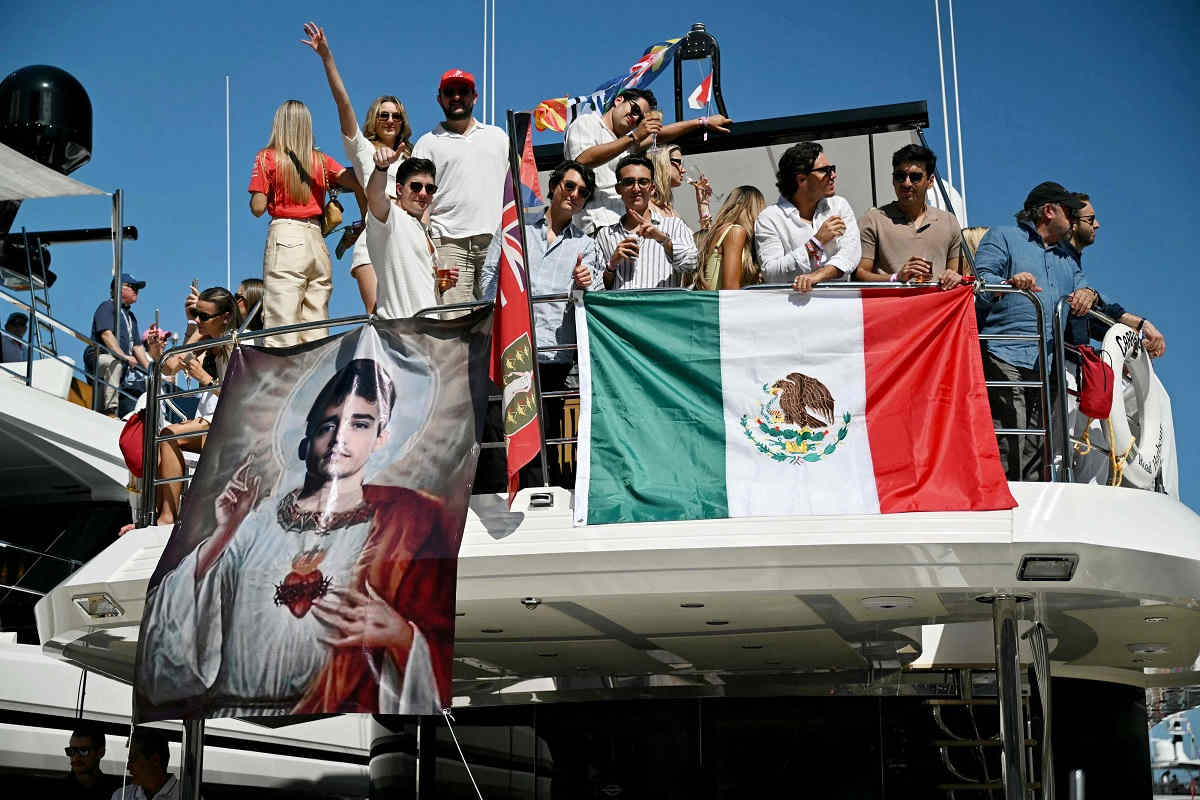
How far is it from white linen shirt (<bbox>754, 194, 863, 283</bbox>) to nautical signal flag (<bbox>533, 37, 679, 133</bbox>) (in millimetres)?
3243

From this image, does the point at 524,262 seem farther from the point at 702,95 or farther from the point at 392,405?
the point at 702,95

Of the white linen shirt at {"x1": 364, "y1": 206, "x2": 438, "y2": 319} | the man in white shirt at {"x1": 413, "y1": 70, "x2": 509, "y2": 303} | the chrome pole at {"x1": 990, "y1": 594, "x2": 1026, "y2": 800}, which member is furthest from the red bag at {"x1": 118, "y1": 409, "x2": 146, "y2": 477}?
the chrome pole at {"x1": 990, "y1": 594, "x2": 1026, "y2": 800}

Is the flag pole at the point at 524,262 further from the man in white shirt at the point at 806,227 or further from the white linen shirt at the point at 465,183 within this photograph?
the white linen shirt at the point at 465,183

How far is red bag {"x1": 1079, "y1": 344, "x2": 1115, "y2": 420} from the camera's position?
304 inches

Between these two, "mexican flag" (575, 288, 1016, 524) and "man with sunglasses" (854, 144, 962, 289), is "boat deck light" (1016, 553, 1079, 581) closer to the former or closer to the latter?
"mexican flag" (575, 288, 1016, 524)

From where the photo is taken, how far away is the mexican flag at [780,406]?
712cm

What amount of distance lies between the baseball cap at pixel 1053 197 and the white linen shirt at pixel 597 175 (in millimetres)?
2676

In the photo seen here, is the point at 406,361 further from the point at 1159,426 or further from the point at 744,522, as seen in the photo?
the point at 1159,426

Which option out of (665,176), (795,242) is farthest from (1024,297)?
(665,176)

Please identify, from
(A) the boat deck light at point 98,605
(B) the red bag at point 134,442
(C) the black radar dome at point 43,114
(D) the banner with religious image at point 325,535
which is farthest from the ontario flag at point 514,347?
(C) the black radar dome at point 43,114

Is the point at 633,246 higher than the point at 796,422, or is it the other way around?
the point at 633,246

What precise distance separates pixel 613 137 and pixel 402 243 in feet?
7.12

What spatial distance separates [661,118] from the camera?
936 cm

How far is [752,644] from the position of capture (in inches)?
379
